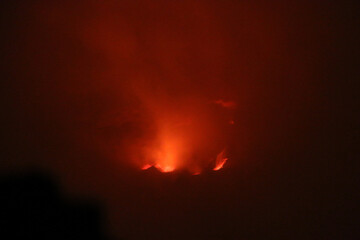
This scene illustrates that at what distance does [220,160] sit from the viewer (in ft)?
6.99

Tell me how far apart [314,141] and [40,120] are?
2165 mm

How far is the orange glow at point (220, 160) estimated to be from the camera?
2.10 metres

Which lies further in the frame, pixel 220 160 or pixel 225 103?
pixel 225 103

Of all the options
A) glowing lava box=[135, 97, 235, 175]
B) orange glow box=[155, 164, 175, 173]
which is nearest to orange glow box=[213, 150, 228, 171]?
glowing lava box=[135, 97, 235, 175]

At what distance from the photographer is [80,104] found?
83.8 inches

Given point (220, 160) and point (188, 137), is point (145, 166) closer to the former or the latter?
point (188, 137)

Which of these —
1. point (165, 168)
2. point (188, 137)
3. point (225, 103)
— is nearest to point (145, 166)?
point (165, 168)

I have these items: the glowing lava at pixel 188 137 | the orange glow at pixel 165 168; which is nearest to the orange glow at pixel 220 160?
the glowing lava at pixel 188 137

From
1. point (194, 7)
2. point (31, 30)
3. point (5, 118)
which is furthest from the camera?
point (194, 7)

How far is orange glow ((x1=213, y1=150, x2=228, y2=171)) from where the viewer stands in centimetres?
210

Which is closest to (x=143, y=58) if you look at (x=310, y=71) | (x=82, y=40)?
(x=82, y=40)

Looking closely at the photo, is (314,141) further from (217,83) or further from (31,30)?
(31,30)

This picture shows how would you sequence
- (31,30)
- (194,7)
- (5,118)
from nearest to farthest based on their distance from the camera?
(5,118)
(31,30)
(194,7)

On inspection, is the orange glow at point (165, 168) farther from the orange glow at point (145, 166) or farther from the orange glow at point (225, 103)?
the orange glow at point (225, 103)
